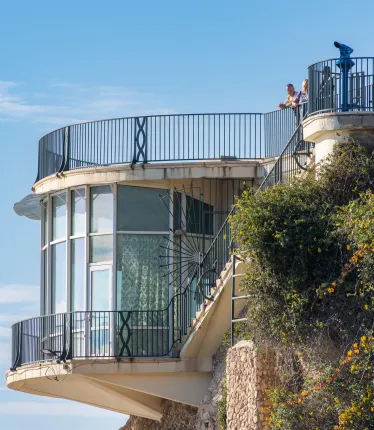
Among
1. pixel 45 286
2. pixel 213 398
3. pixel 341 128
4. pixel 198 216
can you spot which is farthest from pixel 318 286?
pixel 45 286

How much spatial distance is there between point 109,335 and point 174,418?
2.60 m

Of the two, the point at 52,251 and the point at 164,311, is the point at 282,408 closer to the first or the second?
the point at 164,311

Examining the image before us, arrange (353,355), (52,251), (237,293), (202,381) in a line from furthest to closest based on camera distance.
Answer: (52,251), (202,381), (237,293), (353,355)

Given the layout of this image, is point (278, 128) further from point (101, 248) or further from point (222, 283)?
point (101, 248)

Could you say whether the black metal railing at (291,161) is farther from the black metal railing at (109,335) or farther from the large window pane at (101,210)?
the black metal railing at (109,335)

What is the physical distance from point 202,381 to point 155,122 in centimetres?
578

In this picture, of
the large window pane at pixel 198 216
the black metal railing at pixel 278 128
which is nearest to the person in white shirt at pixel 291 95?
the black metal railing at pixel 278 128

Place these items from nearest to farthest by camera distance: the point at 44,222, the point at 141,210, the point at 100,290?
the point at 100,290 < the point at 141,210 < the point at 44,222

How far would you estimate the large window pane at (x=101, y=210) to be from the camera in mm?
29469

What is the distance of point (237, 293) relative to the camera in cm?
2684

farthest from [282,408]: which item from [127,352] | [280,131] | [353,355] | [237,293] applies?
[280,131]

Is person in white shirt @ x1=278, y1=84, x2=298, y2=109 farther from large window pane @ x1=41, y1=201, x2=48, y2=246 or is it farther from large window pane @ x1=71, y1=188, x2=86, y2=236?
large window pane @ x1=41, y1=201, x2=48, y2=246

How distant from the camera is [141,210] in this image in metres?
29.6

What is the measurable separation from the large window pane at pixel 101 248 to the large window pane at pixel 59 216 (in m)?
0.92
